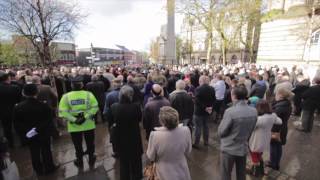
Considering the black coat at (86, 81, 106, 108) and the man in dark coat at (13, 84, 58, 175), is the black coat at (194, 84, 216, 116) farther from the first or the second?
the black coat at (86, 81, 106, 108)

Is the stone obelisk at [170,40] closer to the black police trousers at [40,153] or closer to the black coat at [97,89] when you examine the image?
the black coat at [97,89]

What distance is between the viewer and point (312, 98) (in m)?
6.03

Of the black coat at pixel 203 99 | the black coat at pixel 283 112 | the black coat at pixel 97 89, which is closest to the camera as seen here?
the black coat at pixel 283 112

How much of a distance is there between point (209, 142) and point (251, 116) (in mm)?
2906

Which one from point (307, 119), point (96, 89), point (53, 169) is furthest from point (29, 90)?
point (307, 119)

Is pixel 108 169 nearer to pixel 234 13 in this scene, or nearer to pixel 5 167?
pixel 5 167

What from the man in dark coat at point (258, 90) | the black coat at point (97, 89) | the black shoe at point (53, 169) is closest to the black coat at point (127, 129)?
the black shoe at point (53, 169)

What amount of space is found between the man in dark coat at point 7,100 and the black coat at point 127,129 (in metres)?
3.47

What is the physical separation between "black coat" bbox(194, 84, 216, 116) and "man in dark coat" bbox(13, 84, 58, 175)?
346 centimetres

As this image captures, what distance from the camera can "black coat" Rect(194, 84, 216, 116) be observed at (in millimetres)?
4994

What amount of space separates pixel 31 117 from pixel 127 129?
1.89 m

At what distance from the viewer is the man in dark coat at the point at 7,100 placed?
4828mm

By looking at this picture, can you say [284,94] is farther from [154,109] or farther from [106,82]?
[106,82]

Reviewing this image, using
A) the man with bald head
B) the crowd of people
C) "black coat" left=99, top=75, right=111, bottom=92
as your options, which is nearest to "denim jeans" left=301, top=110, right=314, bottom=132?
the crowd of people
